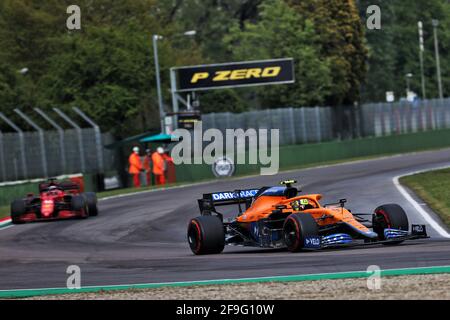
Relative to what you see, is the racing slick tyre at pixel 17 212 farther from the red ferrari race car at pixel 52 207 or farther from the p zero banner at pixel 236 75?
the p zero banner at pixel 236 75

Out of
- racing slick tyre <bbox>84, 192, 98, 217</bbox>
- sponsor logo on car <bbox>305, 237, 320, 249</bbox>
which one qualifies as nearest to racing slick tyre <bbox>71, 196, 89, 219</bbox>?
racing slick tyre <bbox>84, 192, 98, 217</bbox>

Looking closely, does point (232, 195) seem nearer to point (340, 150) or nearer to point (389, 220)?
point (389, 220)

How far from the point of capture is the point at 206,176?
139 feet

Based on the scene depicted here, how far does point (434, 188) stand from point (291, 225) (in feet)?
41.3

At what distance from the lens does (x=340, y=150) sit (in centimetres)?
5288

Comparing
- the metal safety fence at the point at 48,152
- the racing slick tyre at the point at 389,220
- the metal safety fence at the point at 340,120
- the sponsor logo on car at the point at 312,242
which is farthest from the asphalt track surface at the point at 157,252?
the metal safety fence at the point at 340,120

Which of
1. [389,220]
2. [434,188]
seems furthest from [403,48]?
[389,220]

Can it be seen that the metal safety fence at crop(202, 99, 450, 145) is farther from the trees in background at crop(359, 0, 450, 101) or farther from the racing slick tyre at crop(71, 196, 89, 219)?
the trees in background at crop(359, 0, 450, 101)

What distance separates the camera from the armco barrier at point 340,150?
4194cm

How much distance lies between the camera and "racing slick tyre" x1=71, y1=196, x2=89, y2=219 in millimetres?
25000

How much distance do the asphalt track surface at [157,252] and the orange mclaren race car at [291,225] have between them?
186 millimetres

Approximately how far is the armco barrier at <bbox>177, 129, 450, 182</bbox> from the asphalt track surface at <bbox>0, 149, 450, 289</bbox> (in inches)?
409

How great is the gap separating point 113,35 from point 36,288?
41.9 meters
